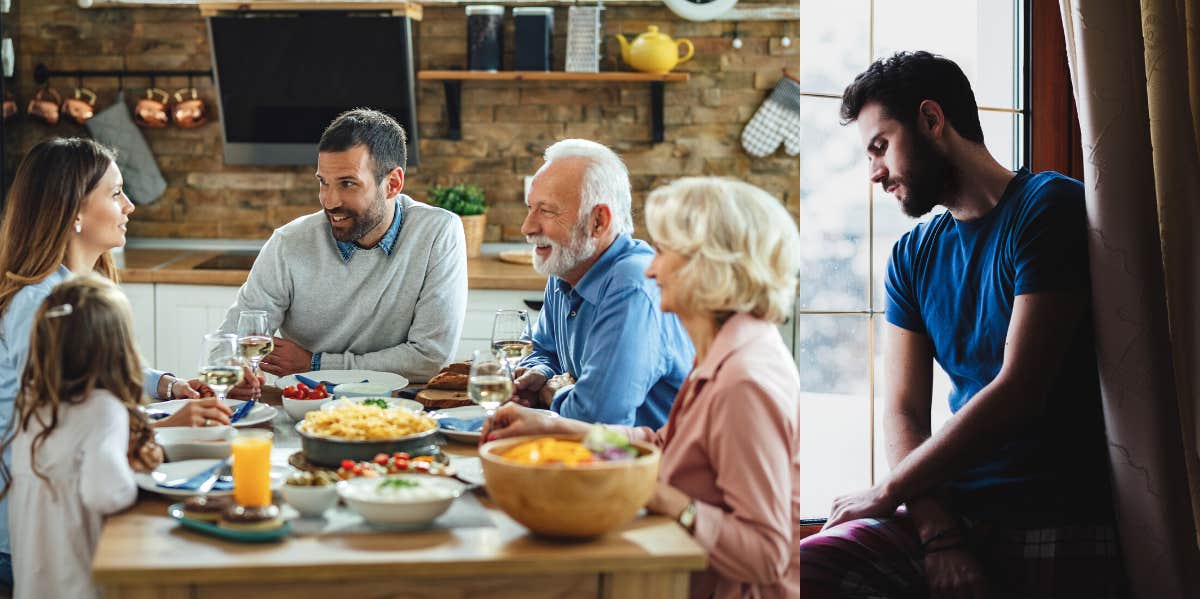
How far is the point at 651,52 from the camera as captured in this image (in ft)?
14.5

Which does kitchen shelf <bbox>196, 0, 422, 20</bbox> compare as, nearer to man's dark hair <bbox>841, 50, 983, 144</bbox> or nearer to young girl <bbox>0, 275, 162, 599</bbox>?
man's dark hair <bbox>841, 50, 983, 144</bbox>

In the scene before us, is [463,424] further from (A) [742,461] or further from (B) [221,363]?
(A) [742,461]

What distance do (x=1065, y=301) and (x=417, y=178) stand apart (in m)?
3.19

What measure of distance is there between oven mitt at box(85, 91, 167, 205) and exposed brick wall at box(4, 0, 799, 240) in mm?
48

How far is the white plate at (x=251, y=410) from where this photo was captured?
6.66 feet

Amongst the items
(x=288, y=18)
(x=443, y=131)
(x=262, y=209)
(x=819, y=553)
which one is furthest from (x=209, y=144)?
(x=819, y=553)

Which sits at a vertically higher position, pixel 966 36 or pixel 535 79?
pixel 535 79

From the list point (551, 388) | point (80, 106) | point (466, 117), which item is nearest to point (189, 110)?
point (80, 106)

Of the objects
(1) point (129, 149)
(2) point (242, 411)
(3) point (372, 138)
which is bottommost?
(2) point (242, 411)

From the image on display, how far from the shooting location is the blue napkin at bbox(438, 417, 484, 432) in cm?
199

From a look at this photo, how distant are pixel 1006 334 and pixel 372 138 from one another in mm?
1683

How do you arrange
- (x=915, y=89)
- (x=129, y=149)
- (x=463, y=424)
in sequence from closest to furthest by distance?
(x=463, y=424)
(x=915, y=89)
(x=129, y=149)

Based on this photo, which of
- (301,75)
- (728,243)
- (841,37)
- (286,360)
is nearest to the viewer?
(728,243)

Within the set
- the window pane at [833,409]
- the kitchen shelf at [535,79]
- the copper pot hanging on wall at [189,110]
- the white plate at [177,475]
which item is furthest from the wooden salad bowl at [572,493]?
the copper pot hanging on wall at [189,110]
